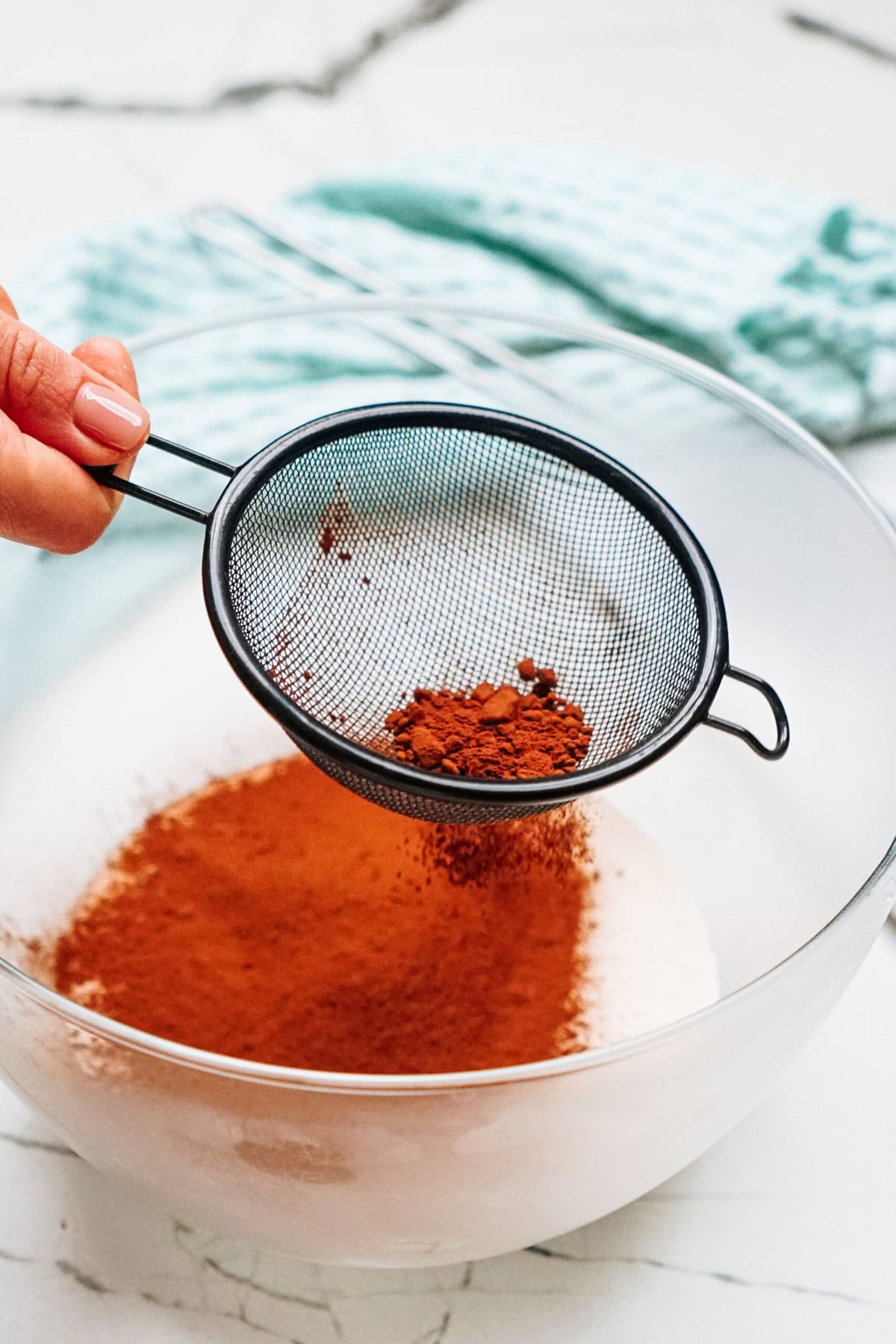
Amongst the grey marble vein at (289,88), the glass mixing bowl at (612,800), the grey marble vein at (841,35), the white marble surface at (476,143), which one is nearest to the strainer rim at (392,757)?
the glass mixing bowl at (612,800)

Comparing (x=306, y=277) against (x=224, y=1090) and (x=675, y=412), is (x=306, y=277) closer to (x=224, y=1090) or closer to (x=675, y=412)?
(x=675, y=412)

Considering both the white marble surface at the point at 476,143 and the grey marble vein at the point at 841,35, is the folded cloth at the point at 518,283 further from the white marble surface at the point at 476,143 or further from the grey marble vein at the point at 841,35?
the grey marble vein at the point at 841,35

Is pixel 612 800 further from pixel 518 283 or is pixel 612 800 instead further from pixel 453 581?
pixel 518 283

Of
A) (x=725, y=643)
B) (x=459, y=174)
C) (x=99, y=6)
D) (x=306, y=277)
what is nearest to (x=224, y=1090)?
(x=725, y=643)

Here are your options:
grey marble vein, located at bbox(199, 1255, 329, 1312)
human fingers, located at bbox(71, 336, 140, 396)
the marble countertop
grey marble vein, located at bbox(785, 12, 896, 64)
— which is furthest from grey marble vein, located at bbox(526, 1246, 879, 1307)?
grey marble vein, located at bbox(785, 12, 896, 64)

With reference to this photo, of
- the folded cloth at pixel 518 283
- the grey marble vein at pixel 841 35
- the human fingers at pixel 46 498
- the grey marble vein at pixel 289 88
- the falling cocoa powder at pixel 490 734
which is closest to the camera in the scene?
the human fingers at pixel 46 498
